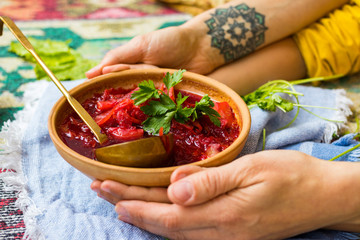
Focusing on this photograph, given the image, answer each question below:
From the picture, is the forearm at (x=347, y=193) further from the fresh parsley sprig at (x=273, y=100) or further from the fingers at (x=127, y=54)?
the fingers at (x=127, y=54)

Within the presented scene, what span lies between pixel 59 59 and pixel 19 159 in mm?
1064

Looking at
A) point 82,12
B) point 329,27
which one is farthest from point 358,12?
point 82,12

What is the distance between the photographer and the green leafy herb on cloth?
240 centimetres

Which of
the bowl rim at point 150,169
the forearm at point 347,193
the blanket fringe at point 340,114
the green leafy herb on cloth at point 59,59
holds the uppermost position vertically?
the bowl rim at point 150,169

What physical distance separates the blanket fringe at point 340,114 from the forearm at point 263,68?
1.03ft

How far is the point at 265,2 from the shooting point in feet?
7.56

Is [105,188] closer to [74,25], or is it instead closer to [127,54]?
[127,54]

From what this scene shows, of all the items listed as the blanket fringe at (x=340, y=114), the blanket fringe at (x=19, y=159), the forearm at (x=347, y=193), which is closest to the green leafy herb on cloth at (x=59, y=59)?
the blanket fringe at (x=19, y=159)

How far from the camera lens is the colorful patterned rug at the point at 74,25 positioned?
2.31 meters

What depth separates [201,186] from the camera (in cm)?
116

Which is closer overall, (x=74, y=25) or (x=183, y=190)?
(x=183, y=190)

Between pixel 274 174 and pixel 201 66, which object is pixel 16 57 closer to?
pixel 201 66

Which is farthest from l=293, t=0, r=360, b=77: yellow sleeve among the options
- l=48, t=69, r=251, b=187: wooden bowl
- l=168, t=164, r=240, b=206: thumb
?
l=168, t=164, r=240, b=206: thumb

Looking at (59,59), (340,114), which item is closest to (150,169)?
(340,114)
